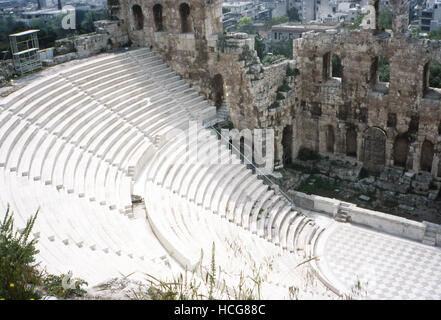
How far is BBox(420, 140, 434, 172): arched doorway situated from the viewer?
2034 centimetres

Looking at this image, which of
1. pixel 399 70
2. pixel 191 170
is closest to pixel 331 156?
pixel 399 70

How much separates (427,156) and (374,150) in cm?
234

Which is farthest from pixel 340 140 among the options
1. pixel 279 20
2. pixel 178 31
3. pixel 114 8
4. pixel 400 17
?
pixel 279 20

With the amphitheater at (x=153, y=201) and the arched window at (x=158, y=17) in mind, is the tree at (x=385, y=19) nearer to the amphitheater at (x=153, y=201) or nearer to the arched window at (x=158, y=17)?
the arched window at (x=158, y=17)

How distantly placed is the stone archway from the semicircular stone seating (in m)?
5.04

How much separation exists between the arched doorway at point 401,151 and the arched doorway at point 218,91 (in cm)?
821

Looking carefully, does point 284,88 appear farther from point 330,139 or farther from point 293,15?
point 293,15

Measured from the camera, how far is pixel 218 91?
75.2ft

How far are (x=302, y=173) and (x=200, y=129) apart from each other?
17.4 feet

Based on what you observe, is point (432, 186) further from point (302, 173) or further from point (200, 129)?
point (200, 129)

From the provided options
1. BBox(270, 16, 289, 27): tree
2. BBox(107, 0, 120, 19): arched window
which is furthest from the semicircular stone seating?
BBox(270, 16, 289, 27): tree

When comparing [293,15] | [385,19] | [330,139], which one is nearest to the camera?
[330,139]

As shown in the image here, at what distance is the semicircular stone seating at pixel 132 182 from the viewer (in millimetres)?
12352

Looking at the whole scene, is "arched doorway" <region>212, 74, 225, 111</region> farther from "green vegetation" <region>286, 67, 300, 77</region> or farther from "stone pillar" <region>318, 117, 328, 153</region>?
"stone pillar" <region>318, 117, 328, 153</region>
